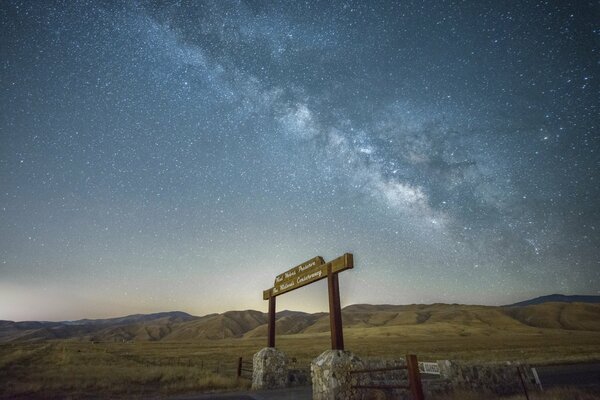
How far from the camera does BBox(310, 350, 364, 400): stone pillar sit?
8.68m

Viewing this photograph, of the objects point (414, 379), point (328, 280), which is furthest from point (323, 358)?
point (414, 379)

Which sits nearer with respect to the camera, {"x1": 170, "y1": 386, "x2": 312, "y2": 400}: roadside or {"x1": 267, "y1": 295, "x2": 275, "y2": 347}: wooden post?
{"x1": 170, "y1": 386, "x2": 312, "y2": 400}: roadside

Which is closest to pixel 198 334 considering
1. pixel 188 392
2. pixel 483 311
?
pixel 483 311

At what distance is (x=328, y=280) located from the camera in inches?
400

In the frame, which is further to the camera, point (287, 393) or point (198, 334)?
point (198, 334)

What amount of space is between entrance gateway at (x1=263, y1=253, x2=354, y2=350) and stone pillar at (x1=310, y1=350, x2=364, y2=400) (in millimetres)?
439

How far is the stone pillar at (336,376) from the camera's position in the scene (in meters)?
8.68

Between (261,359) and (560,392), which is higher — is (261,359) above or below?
above

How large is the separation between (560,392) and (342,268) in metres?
7.39

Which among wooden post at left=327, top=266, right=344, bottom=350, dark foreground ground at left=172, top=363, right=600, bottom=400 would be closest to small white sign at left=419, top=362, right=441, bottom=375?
dark foreground ground at left=172, top=363, right=600, bottom=400

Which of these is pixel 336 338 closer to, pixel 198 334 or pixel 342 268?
pixel 342 268

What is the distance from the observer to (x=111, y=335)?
131 metres

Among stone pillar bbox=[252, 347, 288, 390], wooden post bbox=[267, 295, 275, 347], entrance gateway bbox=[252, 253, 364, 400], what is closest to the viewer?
entrance gateway bbox=[252, 253, 364, 400]

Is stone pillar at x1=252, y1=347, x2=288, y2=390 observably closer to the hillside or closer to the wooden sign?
the wooden sign
